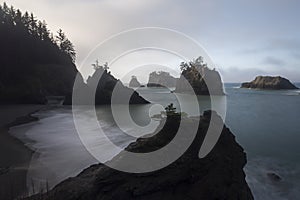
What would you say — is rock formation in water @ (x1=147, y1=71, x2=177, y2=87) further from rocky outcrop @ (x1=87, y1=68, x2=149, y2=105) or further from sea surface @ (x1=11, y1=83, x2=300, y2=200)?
sea surface @ (x1=11, y1=83, x2=300, y2=200)

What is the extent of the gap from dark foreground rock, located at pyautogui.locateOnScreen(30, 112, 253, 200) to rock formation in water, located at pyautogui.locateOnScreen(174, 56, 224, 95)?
277 ft

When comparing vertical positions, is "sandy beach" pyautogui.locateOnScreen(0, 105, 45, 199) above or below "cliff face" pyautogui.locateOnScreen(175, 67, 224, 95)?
below

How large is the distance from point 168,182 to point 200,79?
92.1 metres

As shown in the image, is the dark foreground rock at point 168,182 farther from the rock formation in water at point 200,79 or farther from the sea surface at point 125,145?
the rock formation in water at point 200,79

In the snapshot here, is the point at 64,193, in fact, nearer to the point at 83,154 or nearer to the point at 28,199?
the point at 28,199

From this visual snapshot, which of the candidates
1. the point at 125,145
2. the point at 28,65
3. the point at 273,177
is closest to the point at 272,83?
the point at 28,65

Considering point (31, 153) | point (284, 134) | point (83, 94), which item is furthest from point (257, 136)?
point (83, 94)

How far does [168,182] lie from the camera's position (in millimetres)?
7285

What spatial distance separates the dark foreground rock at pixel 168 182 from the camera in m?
7.05

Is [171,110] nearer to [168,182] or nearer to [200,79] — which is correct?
[168,182]

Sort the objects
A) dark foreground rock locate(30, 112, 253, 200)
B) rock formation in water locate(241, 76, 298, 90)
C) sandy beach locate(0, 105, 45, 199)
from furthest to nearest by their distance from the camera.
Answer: rock formation in water locate(241, 76, 298, 90), sandy beach locate(0, 105, 45, 199), dark foreground rock locate(30, 112, 253, 200)

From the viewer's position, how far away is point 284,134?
25.8 m

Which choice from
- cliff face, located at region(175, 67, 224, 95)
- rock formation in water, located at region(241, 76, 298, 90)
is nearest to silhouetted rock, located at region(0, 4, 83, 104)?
cliff face, located at region(175, 67, 224, 95)

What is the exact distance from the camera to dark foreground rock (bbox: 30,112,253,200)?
7047mm
